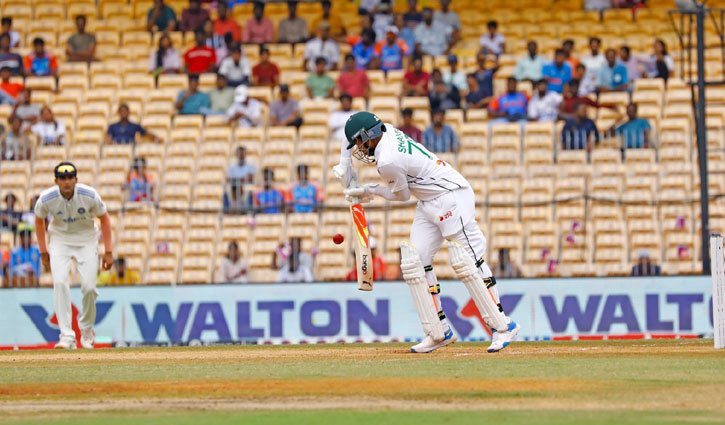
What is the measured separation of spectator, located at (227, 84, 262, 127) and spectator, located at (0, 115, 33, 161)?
144 inches

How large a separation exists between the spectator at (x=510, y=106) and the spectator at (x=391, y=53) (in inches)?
97.1

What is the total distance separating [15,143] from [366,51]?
7140mm

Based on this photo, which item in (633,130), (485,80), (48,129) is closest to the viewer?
(633,130)

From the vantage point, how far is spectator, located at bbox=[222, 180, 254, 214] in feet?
62.5

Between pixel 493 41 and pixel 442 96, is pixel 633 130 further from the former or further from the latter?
pixel 493 41

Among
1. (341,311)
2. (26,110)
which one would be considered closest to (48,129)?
(26,110)

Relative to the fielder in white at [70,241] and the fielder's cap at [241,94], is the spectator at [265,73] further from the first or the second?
the fielder in white at [70,241]

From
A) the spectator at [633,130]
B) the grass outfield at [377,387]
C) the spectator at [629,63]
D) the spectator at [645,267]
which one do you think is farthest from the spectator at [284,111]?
the grass outfield at [377,387]

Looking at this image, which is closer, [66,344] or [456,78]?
[66,344]

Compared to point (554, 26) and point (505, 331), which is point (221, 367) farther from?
point (554, 26)

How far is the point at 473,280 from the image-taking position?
11.6 metres

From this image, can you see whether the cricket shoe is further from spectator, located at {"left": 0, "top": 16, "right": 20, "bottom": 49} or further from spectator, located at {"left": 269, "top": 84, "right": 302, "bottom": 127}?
spectator, located at {"left": 0, "top": 16, "right": 20, "bottom": 49}

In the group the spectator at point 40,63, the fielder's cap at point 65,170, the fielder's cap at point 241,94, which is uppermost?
the spectator at point 40,63

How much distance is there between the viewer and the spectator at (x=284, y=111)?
876 inches
